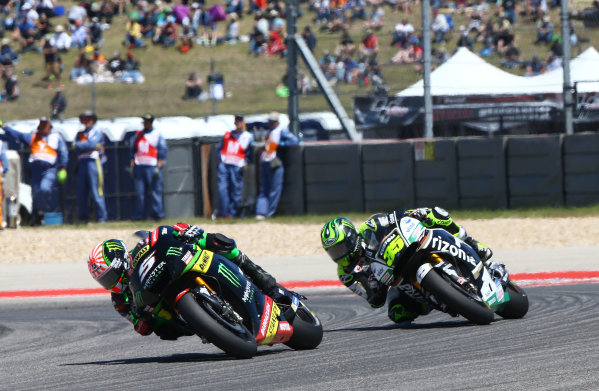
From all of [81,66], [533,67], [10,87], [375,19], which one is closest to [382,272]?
[375,19]

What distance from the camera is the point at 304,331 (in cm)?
745

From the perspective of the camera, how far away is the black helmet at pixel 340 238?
8086 mm

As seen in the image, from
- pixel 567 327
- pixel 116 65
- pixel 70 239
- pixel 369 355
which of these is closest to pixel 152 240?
pixel 369 355

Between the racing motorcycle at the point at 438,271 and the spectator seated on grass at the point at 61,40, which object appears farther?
the spectator seated on grass at the point at 61,40

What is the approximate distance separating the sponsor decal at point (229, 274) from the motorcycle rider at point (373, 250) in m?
1.20

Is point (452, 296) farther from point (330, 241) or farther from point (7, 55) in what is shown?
point (7, 55)

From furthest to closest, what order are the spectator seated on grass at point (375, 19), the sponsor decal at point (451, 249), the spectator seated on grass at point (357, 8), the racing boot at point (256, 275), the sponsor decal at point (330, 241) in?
the spectator seated on grass at point (357, 8)
the spectator seated on grass at point (375, 19)
the sponsor decal at point (451, 249)
the sponsor decal at point (330, 241)
the racing boot at point (256, 275)

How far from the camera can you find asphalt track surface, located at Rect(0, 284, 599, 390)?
5.94 meters

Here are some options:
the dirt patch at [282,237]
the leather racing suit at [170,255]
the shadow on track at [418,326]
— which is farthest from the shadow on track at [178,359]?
the dirt patch at [282,237]

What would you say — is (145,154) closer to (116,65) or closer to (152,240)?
(116,65)

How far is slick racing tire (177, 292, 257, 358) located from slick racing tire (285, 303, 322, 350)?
64 centimetres

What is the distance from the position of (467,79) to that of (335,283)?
5301mm

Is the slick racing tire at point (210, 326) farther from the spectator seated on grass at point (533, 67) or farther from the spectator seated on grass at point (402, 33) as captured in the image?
the spectator seated on grass at point (533, 67)

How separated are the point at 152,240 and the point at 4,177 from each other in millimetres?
12022
